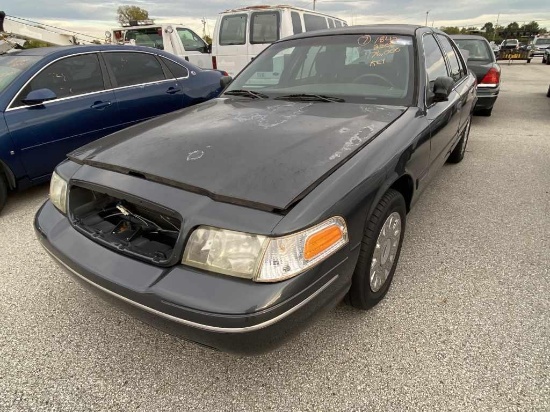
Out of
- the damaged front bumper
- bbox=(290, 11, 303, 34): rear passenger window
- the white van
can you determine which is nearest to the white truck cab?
the white van

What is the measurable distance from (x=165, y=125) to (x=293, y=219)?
4.34 feet

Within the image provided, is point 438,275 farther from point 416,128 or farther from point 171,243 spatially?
point 171,243

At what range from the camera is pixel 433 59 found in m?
3.13

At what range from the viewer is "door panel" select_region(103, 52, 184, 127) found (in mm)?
4434

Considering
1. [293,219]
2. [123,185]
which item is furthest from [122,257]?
[293,219]

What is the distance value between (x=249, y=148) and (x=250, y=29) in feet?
23.0

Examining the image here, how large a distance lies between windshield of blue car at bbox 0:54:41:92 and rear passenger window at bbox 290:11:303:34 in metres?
5.38

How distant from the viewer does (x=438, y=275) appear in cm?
256

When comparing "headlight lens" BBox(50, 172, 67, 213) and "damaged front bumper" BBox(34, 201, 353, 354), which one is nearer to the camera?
"damaged front bumper" BBox(34, 201, 353, 354)

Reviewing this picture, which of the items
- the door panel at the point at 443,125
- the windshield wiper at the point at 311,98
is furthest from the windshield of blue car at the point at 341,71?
the door panel at the point at 443,125

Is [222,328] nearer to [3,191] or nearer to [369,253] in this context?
[369,253]

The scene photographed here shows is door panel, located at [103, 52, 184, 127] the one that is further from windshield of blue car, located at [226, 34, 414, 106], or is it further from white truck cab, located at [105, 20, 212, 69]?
white truck cab, located at [105, 20, 212, 69]

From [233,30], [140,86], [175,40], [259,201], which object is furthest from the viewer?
[175,40]

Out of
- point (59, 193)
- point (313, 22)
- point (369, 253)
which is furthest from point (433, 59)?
point (313, 22)
